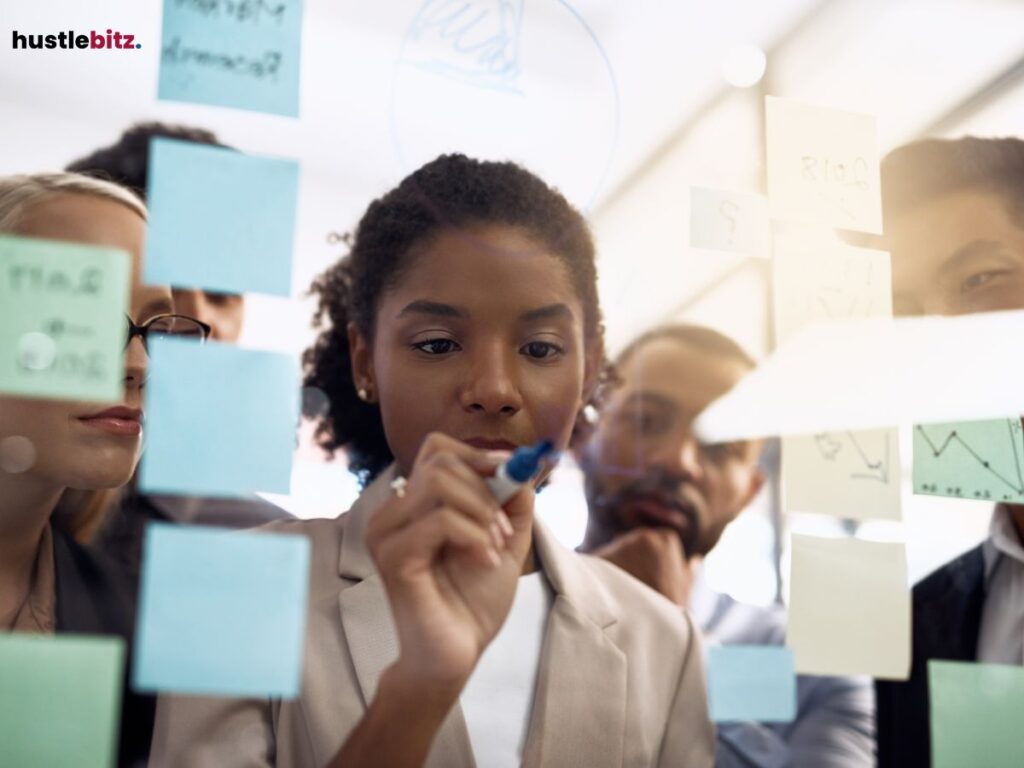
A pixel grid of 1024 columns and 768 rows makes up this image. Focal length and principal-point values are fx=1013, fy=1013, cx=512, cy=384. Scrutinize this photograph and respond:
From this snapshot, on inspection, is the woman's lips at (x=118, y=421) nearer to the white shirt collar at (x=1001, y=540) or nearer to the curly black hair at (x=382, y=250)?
the curly black hair at (x=382, y=250)

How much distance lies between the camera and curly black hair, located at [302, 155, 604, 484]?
75 cm

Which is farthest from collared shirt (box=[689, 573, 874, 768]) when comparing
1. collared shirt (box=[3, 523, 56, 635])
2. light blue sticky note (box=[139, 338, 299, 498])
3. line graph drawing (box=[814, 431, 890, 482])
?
collared shirt (box=[3, 523, 56, 635])

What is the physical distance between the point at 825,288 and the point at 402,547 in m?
0.45

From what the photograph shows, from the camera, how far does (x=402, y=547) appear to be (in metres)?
0.67

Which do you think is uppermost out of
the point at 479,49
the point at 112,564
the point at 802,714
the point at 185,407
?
the point at 479,49

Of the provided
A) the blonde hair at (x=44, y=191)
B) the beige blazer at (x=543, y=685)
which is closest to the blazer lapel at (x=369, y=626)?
the beige blazer at (x=543, y=685)

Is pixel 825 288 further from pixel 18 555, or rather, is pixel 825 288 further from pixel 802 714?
pixel 18 555

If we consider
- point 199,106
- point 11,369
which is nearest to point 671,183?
point 199,106

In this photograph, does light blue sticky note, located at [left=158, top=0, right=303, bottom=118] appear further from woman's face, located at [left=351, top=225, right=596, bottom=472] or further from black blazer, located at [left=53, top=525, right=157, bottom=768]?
black blazer, located at [left=53, top=525, right=157, bottom=768]

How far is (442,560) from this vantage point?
0.69 m

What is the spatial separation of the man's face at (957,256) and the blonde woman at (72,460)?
610 millimetres

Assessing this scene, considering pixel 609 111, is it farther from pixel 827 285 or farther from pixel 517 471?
pixel 517 471

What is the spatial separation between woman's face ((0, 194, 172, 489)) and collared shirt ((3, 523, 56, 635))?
0.05 metres

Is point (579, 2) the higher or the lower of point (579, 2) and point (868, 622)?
the higher
